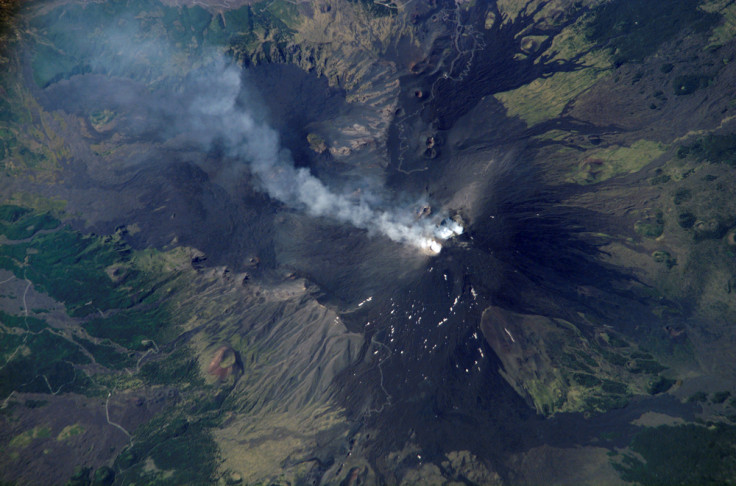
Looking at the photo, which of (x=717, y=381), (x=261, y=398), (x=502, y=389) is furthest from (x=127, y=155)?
(x=717, y=381)

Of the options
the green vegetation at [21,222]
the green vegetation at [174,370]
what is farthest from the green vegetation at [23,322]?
the green vegetation at [174,370]

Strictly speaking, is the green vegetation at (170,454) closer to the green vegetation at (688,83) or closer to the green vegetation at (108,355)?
the green vegetation at (108,355)

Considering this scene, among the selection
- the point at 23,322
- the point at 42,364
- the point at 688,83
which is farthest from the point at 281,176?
the point at 688,83

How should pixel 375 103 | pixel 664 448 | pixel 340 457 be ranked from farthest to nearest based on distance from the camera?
pixel 375 103 < pixel 340 457 < pixel 664 448

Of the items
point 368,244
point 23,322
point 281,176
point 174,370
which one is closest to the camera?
point 23,322

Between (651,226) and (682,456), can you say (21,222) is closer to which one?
(651,226)

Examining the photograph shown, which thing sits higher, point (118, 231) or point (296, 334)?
point (118, 231)

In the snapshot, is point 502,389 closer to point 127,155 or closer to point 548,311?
point 548,311
